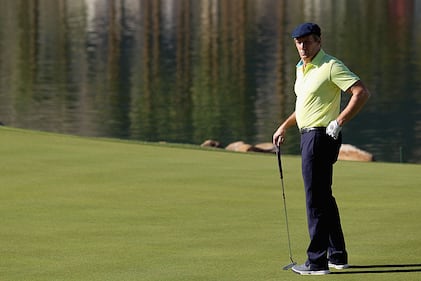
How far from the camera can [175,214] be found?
11.6 m

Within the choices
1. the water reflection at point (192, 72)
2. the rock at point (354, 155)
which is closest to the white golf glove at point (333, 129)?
the rock at point (354, 155)

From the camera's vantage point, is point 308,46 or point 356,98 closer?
point 356,98

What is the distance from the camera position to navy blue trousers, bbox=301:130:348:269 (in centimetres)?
872

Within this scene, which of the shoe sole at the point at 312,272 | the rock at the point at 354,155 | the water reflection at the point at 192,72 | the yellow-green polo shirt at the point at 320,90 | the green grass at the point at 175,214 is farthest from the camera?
the water reflection at the point at 192,72

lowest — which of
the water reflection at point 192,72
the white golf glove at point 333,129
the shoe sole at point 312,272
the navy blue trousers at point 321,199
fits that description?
the water reflection at point 192,72

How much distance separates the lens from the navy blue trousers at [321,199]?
8719 mm

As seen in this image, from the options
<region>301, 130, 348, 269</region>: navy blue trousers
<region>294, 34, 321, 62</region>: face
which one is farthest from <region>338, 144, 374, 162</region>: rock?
<region>294, 34, 321, 62</region>: face

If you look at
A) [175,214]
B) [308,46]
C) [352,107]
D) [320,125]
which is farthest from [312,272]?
[175,214]

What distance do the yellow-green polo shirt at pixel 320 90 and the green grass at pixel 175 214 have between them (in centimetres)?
110

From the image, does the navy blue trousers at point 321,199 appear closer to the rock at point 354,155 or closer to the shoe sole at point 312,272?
the shoe sole at point 312,272

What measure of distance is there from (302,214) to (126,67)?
50.1 metres

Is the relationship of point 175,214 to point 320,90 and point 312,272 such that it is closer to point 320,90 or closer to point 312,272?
point 312,272

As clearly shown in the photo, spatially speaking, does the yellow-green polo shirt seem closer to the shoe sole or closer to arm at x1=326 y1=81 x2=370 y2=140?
arm at x1=326 y1=81 x2=370 y2=140

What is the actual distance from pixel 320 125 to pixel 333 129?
0.21 meters
